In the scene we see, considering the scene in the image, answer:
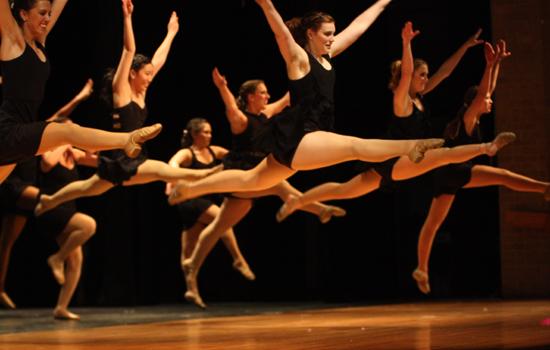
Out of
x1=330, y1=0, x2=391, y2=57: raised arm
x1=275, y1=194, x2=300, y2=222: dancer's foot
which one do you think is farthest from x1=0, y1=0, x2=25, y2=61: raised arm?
x1=275, y1=194, x2=300, y2=222: dancer's foot

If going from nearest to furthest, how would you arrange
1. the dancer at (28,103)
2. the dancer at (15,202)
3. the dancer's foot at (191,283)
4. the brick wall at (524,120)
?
the dancer at (28,103) < the dancer's foot at (191,283) < the dancer at (15,202) < the brick wall at (524,120)

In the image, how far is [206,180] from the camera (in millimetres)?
6055

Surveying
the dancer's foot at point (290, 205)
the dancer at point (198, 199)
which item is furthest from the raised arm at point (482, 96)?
the dancer at point (198, 199)

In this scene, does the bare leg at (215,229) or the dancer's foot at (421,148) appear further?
the bare leg at (215,229)

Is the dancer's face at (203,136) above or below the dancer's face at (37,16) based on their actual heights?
below

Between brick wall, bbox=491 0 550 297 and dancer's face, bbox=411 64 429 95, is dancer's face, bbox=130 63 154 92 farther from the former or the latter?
brick wall, bbox=491 0 550 297

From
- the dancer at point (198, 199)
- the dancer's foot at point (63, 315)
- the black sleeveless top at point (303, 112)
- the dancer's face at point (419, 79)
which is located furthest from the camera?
the dancer at point (198, 199)

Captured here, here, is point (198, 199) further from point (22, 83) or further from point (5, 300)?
point (22, 83)

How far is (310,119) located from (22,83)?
1.50 meters

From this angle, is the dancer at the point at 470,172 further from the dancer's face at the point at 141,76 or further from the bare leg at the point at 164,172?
the dancer's face at the point at 141,76

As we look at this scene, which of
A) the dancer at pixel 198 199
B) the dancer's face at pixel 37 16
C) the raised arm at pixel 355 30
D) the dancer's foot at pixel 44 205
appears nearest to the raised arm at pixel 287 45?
the raised arm at pixel 355 30

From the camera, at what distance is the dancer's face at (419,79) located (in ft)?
22.0

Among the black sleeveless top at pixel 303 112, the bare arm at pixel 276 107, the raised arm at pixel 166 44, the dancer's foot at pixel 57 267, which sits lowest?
the dancer's foot at pixel 57 267

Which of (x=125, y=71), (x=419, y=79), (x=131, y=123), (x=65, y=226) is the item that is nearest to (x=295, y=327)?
(x=131, y=123)
